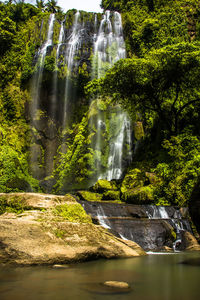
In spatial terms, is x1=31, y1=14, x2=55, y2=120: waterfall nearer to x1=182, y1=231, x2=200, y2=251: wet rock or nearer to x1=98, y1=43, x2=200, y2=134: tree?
x1=98, y1=43, x2=200, y2=134: tree

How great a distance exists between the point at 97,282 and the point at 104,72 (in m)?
21.3

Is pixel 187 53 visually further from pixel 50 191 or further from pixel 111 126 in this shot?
pixel 50 191

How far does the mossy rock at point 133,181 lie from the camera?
562 inches

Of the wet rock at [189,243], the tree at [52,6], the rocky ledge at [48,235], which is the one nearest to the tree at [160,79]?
the wet rock at [189,243]

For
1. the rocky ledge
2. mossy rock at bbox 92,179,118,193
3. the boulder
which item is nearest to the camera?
the rocky ledge

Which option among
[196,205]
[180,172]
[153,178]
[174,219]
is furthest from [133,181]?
[196,205]

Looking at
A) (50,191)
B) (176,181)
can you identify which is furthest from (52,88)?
(176,181)

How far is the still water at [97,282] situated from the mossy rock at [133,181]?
974cm

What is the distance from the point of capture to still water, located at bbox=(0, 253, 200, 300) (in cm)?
263

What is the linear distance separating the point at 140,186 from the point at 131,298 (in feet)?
39.1

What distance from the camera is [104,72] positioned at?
22828 mm

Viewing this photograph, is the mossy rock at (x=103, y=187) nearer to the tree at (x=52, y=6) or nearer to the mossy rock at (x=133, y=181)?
the mossy rock at (x=133, y=181)

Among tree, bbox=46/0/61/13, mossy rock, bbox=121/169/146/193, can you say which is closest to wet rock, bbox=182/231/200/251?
mossy rock, bbox=121/169/146/193

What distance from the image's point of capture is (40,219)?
4.93 metres
